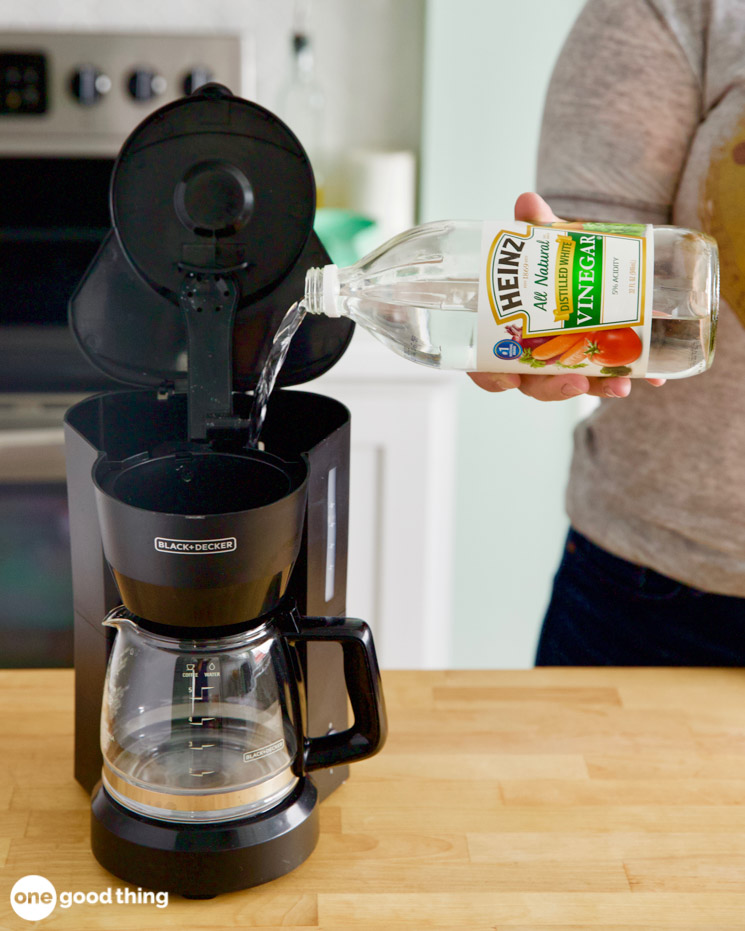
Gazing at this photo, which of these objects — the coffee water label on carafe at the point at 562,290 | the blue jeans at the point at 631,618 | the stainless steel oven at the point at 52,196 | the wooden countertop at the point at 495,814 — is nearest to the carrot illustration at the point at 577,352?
the coffee water label on carafe at the point at 562,290

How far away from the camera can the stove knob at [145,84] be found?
1649mm

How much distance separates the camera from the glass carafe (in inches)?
23.3

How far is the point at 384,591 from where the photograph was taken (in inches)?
64.5

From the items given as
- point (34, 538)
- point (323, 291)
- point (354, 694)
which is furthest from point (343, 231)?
point (354, 694)

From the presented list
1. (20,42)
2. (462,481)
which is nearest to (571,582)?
(462,481)

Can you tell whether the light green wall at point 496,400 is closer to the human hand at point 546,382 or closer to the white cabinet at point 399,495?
the white cabinet at point 399,495

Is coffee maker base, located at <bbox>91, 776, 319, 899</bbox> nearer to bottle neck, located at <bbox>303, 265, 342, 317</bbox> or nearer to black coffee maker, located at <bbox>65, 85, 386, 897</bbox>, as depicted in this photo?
black coffee maker, located at <bbox>65, 85, 386, 897</bbox>

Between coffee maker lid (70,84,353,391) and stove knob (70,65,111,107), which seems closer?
coffee maker lid (70,84,353,391)

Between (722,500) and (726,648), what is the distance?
15 cm

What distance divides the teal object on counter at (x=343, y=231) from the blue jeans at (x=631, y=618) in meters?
0.82

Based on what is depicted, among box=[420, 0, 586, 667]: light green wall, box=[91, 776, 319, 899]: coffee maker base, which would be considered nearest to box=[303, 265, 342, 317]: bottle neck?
box=[91, 776, 319, 899]: coffee maker base

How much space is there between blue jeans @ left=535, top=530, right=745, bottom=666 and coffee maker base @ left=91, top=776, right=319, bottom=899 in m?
0.51

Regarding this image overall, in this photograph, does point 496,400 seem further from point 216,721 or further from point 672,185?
point 216,721

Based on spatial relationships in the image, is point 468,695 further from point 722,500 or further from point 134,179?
point 134,179
